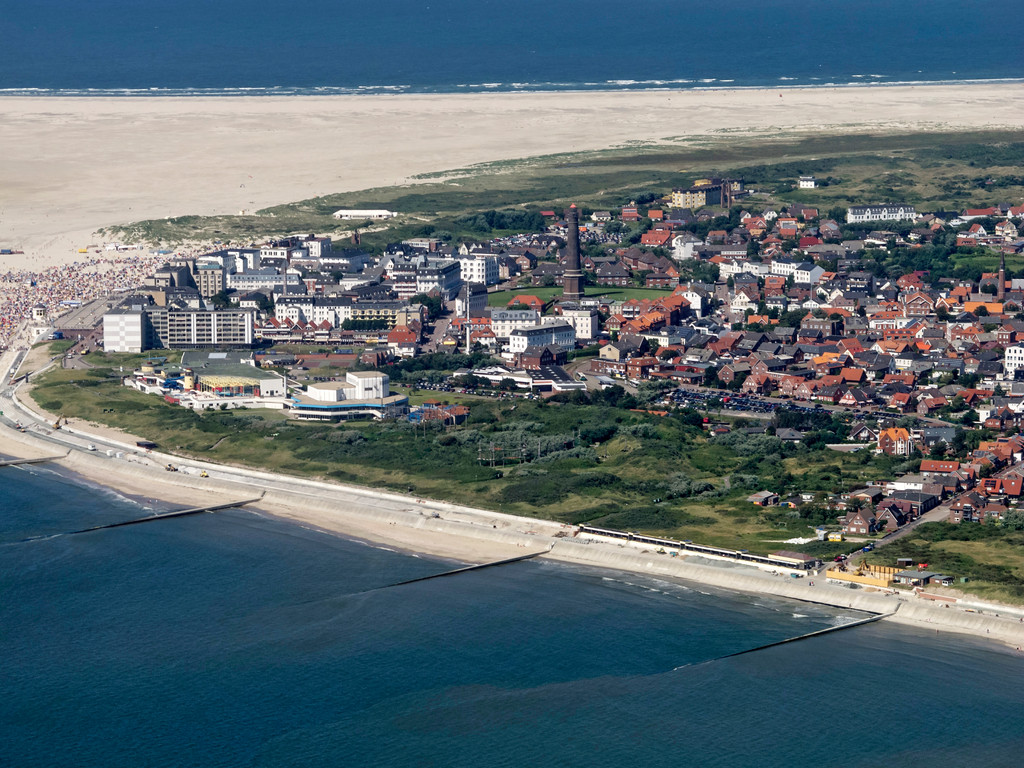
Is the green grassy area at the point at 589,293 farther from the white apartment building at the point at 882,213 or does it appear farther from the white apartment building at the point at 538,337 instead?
the white apartment building at the point at 882,213

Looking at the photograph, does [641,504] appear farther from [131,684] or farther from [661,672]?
[131,684]

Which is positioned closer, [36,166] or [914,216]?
[914,216]

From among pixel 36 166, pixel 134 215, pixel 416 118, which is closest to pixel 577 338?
pixel 134 215

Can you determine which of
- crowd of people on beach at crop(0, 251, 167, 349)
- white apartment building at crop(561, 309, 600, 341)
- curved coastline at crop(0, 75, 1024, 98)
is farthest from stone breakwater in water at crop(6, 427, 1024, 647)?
curved coastline at crop(0, 75, 1024, 98)

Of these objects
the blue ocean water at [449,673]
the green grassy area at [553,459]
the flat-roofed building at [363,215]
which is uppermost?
the flat-roofed building at [363,215]

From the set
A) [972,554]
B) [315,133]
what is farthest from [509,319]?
[315,133]

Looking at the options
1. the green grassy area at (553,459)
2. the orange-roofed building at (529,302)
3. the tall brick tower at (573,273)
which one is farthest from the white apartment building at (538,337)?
the tall brick tower at (573,273)

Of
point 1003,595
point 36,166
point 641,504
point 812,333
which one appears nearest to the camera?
point 1003,595
